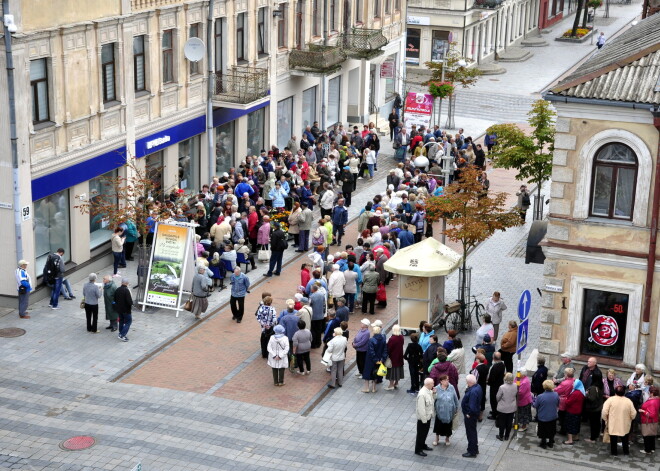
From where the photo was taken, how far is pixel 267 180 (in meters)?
36.9

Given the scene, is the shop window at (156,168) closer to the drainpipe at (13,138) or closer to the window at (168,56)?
the window at (168,56)

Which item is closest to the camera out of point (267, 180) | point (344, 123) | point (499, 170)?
point (267, 180)

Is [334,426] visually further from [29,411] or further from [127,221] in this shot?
[127,221]

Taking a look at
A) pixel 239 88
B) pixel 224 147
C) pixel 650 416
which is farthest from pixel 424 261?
pixel 224 147

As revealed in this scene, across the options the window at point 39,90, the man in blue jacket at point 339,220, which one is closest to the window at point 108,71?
the window at point 39,90

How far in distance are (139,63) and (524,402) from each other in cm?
1690

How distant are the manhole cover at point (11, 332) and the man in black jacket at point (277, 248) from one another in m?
7.24

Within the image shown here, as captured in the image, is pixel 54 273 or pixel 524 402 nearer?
A: pixel 524 402

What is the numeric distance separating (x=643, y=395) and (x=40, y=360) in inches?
501

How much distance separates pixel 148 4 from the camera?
3447 centimetres

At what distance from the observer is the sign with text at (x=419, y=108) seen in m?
46.0

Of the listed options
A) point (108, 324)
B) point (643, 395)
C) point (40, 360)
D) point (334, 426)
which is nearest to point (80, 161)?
point (108, 324)

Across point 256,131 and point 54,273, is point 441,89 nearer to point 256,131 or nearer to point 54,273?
point 256,131

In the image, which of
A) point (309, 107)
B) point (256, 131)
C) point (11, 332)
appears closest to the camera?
point (11, 332)
